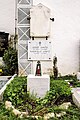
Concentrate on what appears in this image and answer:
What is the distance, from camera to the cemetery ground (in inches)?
152

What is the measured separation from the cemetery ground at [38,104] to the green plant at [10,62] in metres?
3.36

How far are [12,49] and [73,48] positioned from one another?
2.24 meters

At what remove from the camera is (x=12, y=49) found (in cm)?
947

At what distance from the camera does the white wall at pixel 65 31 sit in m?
8.62

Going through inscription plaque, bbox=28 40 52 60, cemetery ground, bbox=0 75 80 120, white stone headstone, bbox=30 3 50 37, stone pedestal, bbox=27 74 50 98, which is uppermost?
white stone headstone, bbox=30 3 50 37

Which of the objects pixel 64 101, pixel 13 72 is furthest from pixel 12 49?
pixel 64 101

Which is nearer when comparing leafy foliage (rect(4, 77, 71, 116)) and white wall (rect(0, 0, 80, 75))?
leafy foliage (rect(4, 77, 71, 116))

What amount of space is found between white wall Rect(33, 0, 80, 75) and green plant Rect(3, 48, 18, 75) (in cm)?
144

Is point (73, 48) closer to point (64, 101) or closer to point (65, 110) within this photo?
point (64, 101)

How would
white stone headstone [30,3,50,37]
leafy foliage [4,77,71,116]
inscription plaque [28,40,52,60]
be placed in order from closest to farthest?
leafy foliage [4,77,71,116] < white stone headstone [30,3,50,37] < inscription plaque [28,40,52,60]

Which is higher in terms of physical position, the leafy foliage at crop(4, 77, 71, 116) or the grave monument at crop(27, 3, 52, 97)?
the grave monument at crop(27, 3, 52, 97)

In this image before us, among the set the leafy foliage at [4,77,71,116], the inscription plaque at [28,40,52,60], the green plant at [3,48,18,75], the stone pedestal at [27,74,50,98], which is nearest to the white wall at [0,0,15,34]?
the green plant at [3,48,18,75]

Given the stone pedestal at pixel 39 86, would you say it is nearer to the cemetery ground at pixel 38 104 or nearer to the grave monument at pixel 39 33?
the cemetery ground at pixel 38 104

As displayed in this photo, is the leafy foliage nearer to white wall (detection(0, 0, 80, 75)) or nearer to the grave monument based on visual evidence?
the grave monument
